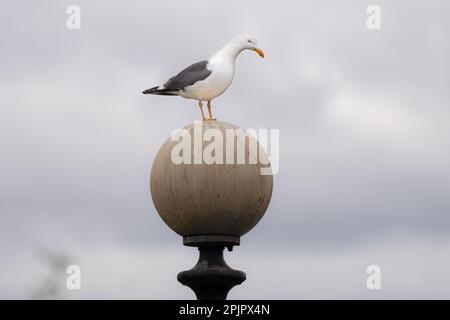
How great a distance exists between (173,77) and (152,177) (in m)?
2.58

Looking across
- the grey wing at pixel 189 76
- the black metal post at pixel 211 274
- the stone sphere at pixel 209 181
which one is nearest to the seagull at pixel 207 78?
the grey wing at pixel 189 76

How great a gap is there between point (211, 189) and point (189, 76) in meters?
2.93

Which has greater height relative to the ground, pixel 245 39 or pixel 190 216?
pixel 245 39

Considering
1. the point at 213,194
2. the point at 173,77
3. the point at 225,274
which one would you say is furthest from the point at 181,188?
the point at 173,77

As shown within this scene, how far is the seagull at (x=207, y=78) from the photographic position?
19688mm

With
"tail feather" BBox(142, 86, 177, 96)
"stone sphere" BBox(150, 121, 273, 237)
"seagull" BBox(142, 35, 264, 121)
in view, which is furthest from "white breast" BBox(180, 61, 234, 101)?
"stone sphere" BBox(150, 121, 273, 237)

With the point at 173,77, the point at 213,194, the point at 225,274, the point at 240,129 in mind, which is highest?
the point at 173,77

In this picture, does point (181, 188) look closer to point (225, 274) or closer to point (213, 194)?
point (213, 194)

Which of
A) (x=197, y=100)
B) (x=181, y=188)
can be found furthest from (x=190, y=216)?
(x=197, y=100)

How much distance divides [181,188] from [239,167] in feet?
3.13

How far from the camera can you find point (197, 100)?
20016 mm

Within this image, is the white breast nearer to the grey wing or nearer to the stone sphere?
the grey wing

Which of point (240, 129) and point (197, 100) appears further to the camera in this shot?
point (197, 100)

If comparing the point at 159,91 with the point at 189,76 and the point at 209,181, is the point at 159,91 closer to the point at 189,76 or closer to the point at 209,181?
the point at 189,76
